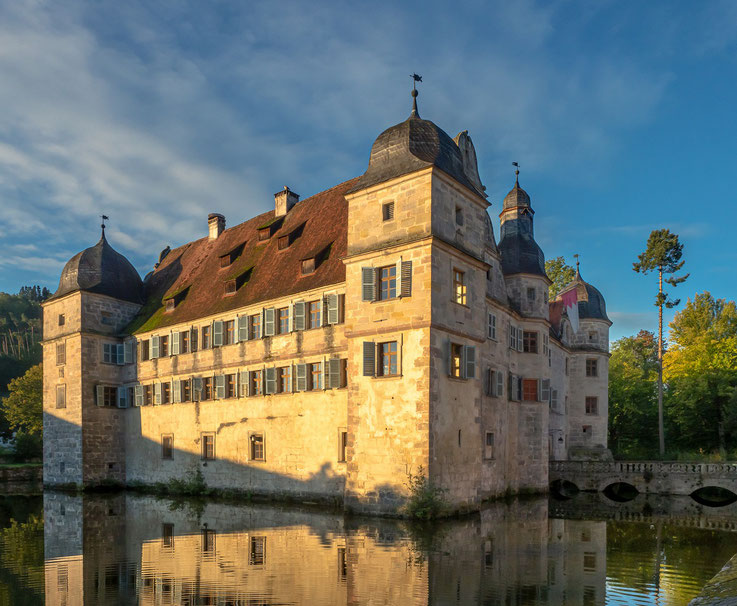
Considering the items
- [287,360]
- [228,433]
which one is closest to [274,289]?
[287,360]

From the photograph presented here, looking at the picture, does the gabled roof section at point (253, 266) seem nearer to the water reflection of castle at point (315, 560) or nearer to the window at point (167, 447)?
the window at point (167, 447)

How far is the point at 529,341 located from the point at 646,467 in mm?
7674

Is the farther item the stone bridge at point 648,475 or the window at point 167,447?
the window at point 167,447

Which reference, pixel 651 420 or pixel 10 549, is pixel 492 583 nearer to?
pixel 10 549

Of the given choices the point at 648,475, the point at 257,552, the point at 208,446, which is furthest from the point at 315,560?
the point at 648,475

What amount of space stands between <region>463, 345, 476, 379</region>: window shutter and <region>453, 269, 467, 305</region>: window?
1508mm

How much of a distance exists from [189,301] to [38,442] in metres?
18.2

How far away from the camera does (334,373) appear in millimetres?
22500

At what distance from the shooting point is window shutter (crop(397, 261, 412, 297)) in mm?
19828

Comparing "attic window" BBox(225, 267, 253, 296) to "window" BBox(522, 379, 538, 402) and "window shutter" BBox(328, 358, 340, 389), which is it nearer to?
"window shutter" BBox(328, 358, 340, 389)

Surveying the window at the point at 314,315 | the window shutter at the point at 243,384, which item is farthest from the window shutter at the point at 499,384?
the window shutter at the point at 243,384

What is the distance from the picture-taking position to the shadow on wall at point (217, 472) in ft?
73.1

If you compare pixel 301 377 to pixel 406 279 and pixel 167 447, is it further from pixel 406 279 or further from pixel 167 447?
pixel 167 447

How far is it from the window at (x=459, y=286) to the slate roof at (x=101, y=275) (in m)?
20.1
